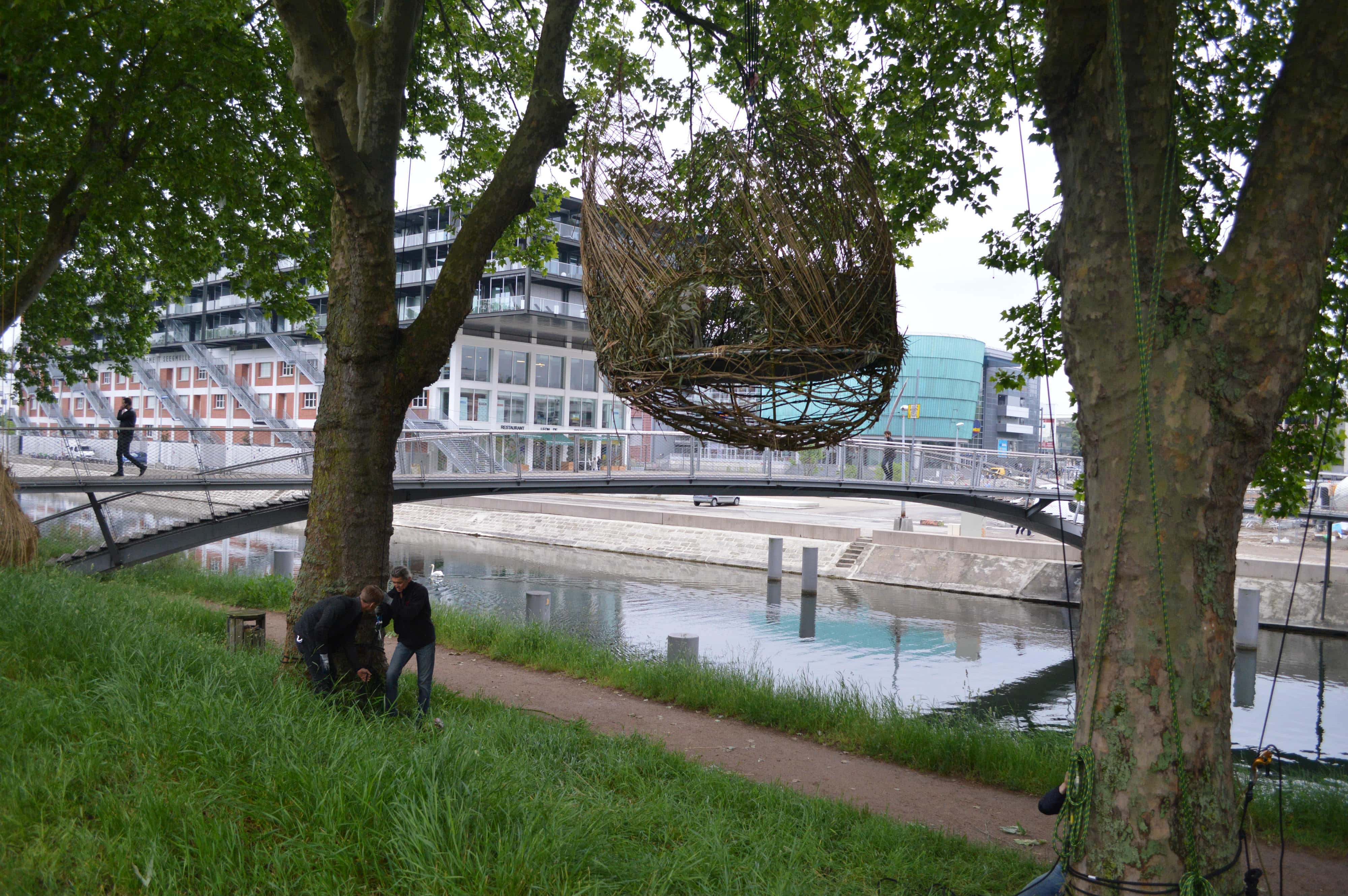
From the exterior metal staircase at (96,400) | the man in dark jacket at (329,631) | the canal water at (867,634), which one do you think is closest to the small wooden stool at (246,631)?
the man in dark jacket at (329,631)

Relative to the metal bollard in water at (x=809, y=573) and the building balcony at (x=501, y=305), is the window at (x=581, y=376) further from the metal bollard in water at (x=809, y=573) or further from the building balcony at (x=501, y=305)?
the metal bollard in water at (x=809, y=573)

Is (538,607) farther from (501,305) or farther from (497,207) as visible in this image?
(501,305)

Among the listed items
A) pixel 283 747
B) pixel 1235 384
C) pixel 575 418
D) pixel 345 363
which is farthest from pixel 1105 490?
pixel 575 418

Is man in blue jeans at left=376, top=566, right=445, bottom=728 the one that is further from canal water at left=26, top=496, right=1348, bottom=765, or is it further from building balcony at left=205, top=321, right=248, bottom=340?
building balcony at left=205, top=321, right=248, bottom=340

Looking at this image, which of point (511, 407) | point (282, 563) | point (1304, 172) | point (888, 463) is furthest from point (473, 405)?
point (1304, 172)

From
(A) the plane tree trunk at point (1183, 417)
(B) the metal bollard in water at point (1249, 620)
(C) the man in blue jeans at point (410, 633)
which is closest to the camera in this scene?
(A) the plane tree trunk at point (1183, 417)

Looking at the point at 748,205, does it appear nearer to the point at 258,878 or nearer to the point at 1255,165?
the point at 1255,165

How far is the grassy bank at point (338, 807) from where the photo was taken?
3230 millimetres

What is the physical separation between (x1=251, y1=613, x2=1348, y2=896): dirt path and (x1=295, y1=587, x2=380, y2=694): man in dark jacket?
2.26 meters

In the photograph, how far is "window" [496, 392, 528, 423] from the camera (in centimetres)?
4384

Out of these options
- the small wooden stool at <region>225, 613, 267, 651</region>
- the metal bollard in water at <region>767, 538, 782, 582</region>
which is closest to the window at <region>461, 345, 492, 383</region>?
the metal bollard in water at <region>767, 538, 782, 582</region>

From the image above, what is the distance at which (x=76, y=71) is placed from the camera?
11.5 meters

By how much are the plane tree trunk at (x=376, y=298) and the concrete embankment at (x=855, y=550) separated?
15175mm

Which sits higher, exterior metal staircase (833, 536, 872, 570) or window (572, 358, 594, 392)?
window (572, 358, 594, 392)
